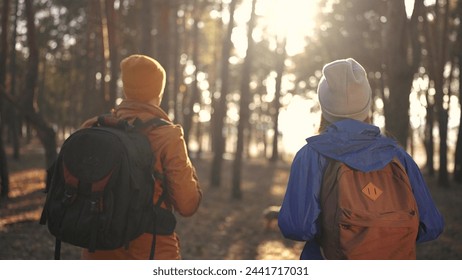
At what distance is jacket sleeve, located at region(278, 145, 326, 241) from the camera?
246 cm

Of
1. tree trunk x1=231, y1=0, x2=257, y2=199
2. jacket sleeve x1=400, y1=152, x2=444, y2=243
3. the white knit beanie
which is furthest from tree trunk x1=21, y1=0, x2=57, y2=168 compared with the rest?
jacket sleeve x1=400, y1=152, x2=444, y2=243

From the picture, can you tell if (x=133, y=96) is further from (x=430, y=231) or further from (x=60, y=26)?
(x=60, y=26)

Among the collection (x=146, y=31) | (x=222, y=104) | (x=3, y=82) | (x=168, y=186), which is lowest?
(x=222, y=104)

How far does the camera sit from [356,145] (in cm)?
249

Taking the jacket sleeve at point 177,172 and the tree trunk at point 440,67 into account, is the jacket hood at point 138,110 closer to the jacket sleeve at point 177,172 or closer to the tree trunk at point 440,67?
the jacket sleeve at point 177,172

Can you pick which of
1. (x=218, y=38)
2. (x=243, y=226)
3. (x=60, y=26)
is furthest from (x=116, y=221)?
(x=218, y=38)

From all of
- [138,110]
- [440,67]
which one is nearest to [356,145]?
[138,110]

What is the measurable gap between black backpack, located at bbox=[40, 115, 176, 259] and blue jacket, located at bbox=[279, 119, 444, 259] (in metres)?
0.81

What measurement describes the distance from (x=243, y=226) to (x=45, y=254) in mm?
4662

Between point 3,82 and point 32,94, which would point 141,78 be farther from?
point 3,82

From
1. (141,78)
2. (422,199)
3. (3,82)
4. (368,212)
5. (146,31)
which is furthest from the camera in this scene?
(3,82)

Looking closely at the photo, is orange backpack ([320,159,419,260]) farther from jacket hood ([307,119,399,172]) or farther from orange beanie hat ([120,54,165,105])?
orange beanie hat ([120,54,165,105])

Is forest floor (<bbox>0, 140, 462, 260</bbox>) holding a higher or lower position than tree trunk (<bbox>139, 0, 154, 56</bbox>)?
lower

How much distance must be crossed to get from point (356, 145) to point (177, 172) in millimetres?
1023
